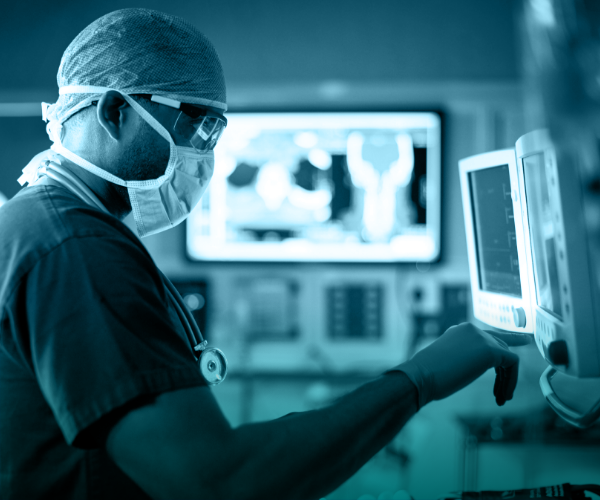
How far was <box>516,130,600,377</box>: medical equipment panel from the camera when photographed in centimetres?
71

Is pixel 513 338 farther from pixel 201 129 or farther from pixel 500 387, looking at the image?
pixel 201 129

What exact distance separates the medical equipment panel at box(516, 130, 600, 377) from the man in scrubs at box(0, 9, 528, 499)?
14cm

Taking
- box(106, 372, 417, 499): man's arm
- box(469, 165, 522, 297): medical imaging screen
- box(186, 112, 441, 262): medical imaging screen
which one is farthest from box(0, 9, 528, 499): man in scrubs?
box(186, 112, 441, 262): medical imaging screen

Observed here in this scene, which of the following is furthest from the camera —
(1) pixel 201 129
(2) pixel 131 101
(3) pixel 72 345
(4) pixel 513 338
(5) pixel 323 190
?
(5) pixel 323 190

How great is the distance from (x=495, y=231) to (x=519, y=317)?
20 cm

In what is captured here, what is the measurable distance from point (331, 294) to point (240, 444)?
5.97 ft

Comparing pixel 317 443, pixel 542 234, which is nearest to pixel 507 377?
pixel 542 234

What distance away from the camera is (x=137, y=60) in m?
0.83

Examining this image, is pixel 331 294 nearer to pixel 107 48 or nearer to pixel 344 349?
pixel 344 349

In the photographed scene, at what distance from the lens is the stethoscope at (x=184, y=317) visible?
80cm

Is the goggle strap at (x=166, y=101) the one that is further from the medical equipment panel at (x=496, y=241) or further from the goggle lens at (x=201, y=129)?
the medical equipment panel at (x=496, y=241)

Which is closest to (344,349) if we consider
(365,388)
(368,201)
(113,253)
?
(368,201)

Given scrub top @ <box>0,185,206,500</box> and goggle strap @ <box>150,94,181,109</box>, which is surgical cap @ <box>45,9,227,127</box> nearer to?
goggle strap @ <box>150,94,181,109</box>

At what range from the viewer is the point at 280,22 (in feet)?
7.84
